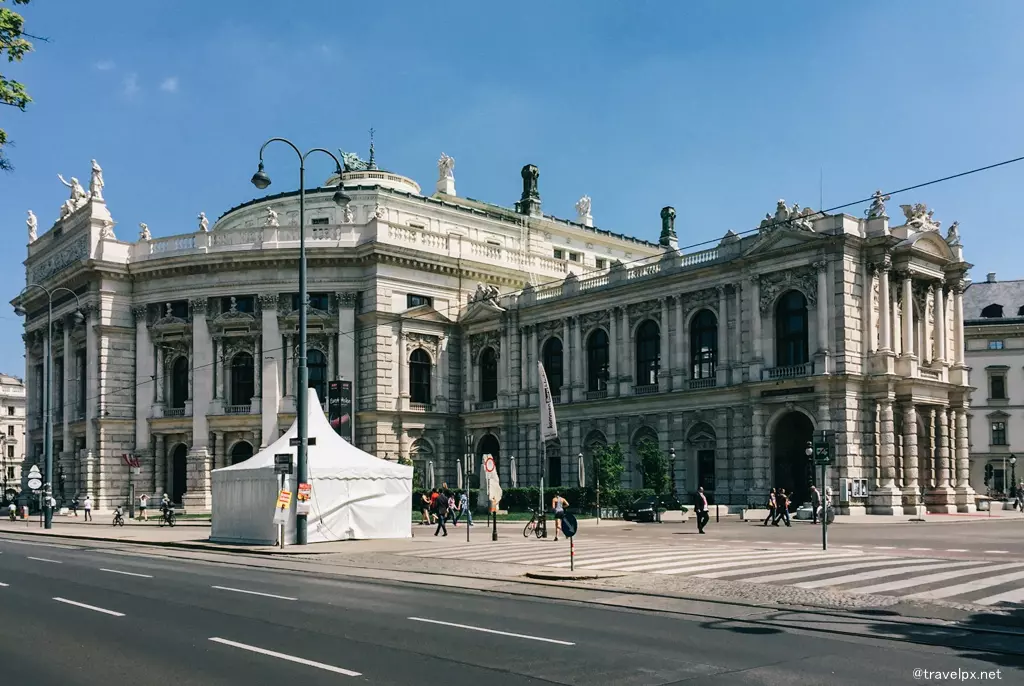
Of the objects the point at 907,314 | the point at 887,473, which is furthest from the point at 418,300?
the point at 887,473

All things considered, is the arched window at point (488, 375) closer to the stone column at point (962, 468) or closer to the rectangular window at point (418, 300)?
the rectangular window at point (418, 300)

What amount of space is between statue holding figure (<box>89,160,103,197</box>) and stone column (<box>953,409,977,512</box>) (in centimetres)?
5786

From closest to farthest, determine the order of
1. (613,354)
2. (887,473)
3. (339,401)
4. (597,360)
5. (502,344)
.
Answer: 1. (339,401)
2. (887,473)
3. (613,354)
4. (597,360)
5. (502,344)

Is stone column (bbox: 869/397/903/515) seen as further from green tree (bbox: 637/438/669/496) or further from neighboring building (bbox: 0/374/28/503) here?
neighboring building (bbox: 0/374/28/503)

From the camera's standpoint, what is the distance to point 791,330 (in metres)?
50.4

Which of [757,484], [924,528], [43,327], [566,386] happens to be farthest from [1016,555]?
[43,327]

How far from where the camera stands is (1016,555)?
25.9 meters

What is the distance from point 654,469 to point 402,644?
40.9 m

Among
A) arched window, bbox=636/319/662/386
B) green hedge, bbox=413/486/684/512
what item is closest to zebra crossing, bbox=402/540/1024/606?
green hedge, bbox=413/486/684/512

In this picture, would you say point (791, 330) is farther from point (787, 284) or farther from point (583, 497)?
point (583, 497)

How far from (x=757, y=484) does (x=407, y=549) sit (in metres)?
24.7

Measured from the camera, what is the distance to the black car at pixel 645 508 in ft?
155

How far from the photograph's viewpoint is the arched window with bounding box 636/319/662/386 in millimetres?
57719

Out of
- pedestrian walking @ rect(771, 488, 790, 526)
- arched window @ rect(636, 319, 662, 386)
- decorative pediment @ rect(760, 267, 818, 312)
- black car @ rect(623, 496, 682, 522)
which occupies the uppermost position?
decorative pediment @ rect(760, 267, 818, 312)
